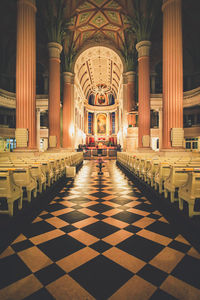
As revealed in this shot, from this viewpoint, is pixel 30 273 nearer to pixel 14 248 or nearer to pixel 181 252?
pixel 14 248

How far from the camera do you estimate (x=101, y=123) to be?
41062mm

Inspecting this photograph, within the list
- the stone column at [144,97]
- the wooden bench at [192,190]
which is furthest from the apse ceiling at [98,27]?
Answer: the wooden bench at [192,190]

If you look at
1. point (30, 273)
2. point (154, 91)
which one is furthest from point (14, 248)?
point (154, 91)

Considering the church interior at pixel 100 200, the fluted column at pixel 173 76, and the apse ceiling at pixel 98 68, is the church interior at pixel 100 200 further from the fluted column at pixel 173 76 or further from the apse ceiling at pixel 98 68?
the apse ceiling at pixel 98 68

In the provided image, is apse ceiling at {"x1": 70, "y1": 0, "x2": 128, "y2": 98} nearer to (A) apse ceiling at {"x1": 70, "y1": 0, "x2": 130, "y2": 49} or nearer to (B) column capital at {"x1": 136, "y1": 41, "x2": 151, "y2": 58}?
(A) apse ceiling at {"x1": 70, "y1": 0, "x2": 130, "y2": 49}

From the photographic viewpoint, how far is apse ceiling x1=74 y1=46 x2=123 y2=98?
74.7ft

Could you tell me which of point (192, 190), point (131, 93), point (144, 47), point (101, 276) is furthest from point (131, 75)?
point (101, 276)

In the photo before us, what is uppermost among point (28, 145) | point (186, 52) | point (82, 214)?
point (186, 52)

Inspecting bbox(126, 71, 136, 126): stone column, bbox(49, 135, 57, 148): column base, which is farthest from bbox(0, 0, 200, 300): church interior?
bbox(126, 71, 136, 126): stone column

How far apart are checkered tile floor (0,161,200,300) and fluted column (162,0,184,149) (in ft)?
21.1

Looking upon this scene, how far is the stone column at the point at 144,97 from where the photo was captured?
13.9 metres

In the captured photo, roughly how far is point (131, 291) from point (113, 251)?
2.29 feet

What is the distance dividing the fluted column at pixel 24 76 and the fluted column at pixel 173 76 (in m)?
7.26

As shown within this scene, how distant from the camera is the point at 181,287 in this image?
5.84 ft
